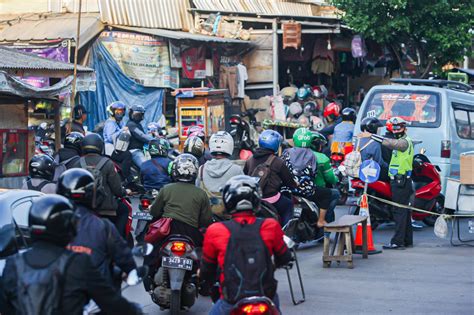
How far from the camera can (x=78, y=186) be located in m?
5.92

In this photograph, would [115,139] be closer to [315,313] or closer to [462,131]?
[462,131]

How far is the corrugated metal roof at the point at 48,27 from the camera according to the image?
71.4 feet

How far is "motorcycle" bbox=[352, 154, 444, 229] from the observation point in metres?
14.2

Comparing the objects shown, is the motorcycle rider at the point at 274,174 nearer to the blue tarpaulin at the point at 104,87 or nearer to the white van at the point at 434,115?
the white van at the point at 434,115

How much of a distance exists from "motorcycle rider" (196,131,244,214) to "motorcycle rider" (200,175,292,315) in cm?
340

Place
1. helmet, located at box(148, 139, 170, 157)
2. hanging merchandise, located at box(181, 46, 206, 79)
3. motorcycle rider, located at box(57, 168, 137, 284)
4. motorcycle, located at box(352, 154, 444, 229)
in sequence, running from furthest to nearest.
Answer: hanging merchandise, located at box(181, 46, 206, 79) < motorcycle, located at box(352, 154, 444, 229) < helmet, located at box(148, 139, 170, 157) < motorcycle rider, located at box(57, 168, 137, 284)

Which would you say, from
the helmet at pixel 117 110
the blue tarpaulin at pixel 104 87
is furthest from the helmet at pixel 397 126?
the blue tarpaulin at pixel 104 87

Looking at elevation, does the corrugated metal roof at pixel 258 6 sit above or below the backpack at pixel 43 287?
above

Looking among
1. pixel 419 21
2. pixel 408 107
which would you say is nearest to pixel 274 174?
pixel 408 107

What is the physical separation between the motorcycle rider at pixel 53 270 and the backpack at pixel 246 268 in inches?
44.4

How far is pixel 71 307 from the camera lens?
4918 mm

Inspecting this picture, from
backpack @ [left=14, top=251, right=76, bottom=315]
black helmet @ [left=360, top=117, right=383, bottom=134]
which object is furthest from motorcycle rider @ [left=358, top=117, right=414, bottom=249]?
backpack @ [left=14, top=251, right=76, bottom=315]

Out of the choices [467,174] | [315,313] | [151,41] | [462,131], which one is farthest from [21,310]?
[151,41]

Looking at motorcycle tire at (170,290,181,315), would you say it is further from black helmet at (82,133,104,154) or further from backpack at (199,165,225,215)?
black helmet at (82,133,104,154)
